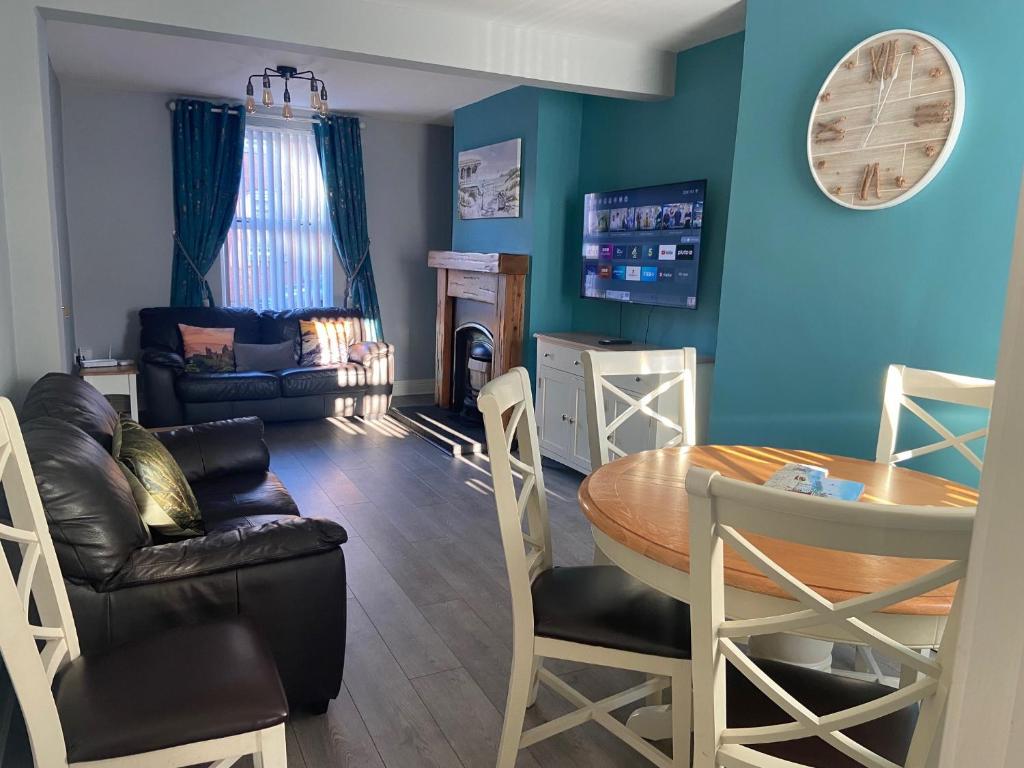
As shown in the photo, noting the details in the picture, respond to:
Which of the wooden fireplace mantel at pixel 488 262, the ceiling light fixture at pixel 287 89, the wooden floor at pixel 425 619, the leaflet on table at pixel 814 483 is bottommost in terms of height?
the wooden floor at pixel 425 619

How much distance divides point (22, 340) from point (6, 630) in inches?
96.8

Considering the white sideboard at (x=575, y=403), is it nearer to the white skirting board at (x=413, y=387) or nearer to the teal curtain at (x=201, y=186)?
the white skirting board at (x=413, y=387)

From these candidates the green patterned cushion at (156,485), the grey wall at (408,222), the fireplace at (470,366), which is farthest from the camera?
the grey wall at (408,222)

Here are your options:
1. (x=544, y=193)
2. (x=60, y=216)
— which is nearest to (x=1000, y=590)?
(x=544, y=193)

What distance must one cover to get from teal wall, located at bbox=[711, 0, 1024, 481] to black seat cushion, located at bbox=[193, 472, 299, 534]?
207 cm

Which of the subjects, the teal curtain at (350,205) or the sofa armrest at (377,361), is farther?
the teal curtain at (350,205)

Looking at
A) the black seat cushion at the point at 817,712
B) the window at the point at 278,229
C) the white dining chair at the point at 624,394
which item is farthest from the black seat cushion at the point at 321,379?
the black seat cushion at the point at 817,712

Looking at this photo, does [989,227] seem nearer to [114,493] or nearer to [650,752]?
[650,752]

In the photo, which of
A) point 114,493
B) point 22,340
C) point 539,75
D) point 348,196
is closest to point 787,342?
point 539,75

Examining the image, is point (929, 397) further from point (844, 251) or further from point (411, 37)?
point (411, 37)

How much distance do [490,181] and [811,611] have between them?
5188 mm

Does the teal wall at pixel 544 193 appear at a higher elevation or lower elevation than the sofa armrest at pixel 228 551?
higher

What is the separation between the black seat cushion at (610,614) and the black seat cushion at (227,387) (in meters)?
4.32

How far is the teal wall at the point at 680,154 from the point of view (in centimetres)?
421
